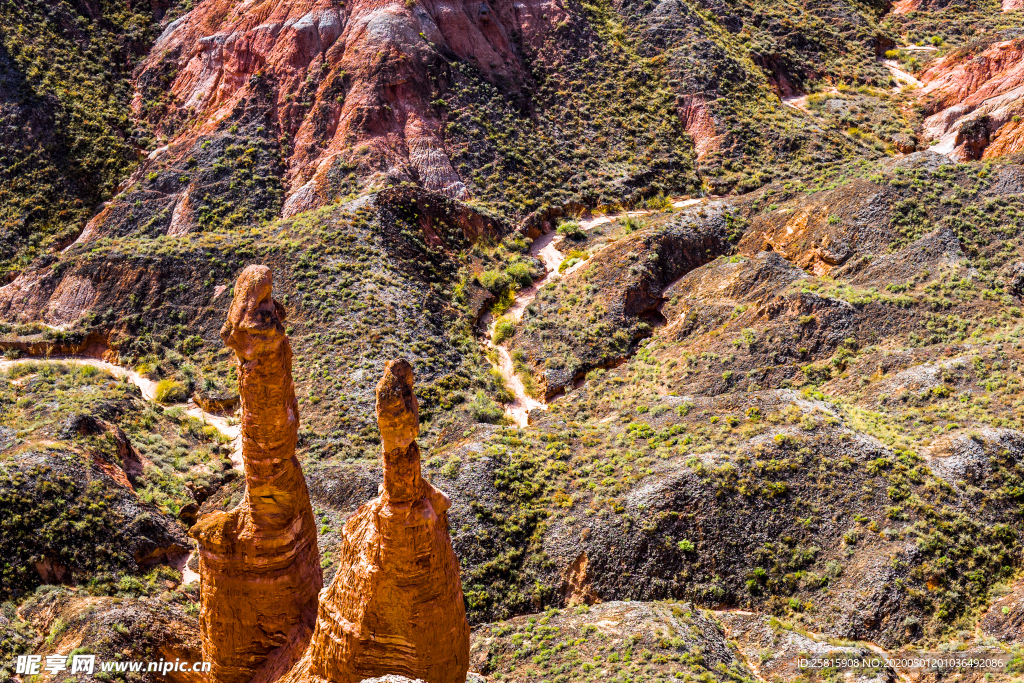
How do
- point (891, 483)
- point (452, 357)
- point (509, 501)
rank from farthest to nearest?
point (452, 357) < point (509, 501) < point (891, 483)

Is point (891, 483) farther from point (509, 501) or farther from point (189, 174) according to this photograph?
point (189, 174)

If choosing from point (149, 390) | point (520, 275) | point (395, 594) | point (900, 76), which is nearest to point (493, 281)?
point (520, 275)

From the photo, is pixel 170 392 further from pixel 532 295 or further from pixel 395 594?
pixel 395 594

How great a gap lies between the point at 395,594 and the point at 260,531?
4.19 m

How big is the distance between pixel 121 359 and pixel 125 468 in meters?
13.1

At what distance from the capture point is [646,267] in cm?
5103

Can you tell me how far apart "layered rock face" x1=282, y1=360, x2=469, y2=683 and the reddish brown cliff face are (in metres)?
50.8

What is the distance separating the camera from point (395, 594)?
18094 mm

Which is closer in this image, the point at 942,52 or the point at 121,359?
the point at 121,359

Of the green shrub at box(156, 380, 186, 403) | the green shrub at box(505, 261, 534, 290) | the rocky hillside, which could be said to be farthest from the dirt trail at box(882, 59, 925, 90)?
the green shrub at box(156, 380, 186, 403)

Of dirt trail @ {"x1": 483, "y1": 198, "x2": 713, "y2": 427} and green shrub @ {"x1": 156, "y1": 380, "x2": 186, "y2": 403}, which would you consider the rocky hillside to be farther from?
dirt trail @ {"x1": 483, "y1": 198, "x2": 713, "y2": 427}

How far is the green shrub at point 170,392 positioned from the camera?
45312mm

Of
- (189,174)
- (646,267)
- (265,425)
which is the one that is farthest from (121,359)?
(265,425)

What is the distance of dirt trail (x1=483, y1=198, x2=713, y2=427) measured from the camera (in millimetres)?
46344
